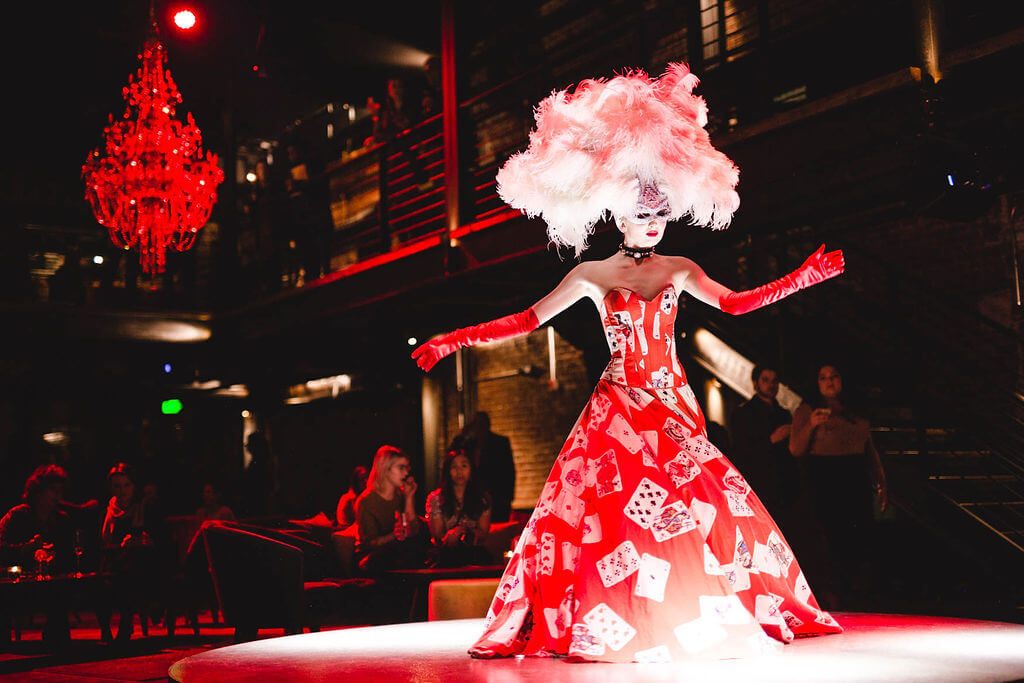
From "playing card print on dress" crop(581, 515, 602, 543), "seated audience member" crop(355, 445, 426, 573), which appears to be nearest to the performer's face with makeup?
"playing card print on dress" crop(581, 515, 602, 543)

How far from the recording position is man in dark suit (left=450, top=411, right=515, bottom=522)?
8219mm

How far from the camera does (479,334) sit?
3.86 metres

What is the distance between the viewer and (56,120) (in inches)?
531

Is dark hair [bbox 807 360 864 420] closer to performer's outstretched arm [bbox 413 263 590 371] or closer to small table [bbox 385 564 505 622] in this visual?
small table [bbox 385 564 505 622]

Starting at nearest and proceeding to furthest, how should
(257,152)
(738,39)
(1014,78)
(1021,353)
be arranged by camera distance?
(1014,78) → (1021,353) → (738,39) → (257,152)

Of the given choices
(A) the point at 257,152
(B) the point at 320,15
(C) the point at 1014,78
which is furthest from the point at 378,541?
(A) the point at 257,152

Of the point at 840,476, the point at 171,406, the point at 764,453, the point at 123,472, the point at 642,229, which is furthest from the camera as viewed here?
the point at 171,406

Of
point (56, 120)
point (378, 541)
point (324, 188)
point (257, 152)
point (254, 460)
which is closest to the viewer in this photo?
point (378, 541)

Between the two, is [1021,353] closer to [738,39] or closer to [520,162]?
[738,39]

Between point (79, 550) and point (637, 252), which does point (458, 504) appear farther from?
point (637, 252)

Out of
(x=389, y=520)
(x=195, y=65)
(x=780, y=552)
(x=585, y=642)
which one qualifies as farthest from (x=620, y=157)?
(x=195, y=65)

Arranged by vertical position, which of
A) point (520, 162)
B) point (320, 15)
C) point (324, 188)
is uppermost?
point (320, 15)

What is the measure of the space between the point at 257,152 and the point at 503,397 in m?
7.31

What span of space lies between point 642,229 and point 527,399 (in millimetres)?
7592
